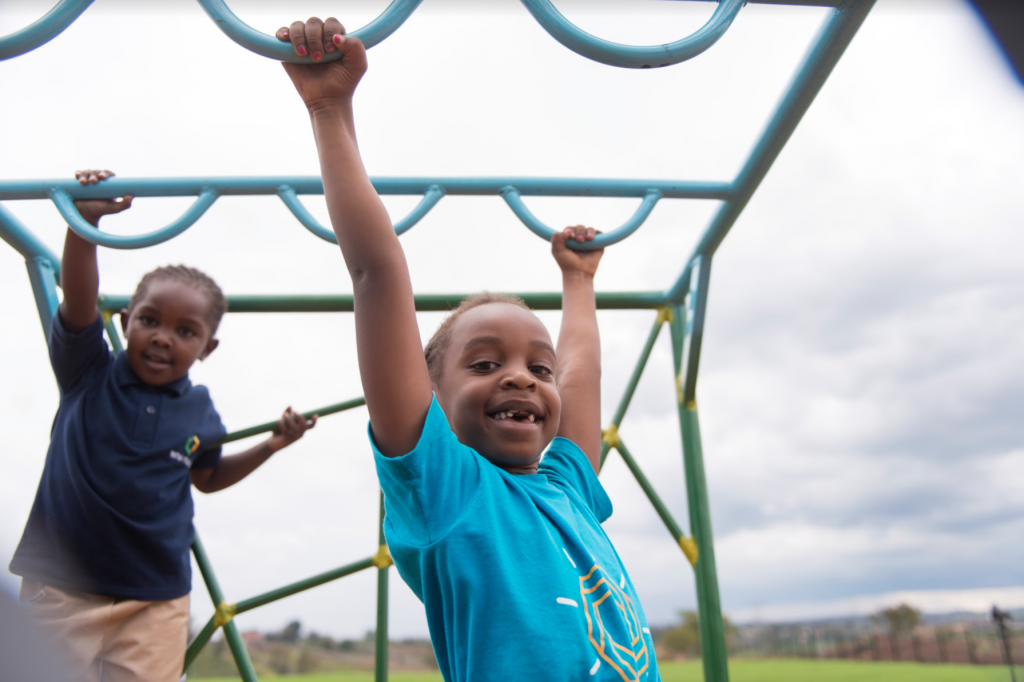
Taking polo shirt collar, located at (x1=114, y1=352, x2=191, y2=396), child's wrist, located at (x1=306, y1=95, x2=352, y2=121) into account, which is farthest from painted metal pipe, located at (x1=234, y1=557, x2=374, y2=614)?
child's wrist, located at (x1=306, y1=95, x2=352, y2=121)

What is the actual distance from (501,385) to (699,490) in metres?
0.87

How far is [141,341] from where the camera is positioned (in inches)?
61.9

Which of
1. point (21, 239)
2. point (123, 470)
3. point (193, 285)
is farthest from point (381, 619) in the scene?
point (21, 239)

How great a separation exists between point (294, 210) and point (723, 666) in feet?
4.06

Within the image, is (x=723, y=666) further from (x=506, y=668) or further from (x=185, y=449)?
(x=185, y=449)

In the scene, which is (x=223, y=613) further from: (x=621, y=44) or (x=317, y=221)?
(x=621, y=44)

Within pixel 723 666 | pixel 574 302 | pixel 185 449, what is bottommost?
pixel 723 666

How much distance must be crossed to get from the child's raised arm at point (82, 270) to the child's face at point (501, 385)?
781 mm

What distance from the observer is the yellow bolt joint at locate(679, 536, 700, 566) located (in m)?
1.60

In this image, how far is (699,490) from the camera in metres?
1.62

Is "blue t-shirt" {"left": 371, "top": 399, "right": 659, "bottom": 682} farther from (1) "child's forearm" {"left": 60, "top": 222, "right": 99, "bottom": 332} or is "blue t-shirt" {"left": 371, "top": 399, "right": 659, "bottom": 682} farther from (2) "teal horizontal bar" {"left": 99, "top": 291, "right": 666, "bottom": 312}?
(1) "child's forearm" {"left": 60, "top": 222, "right": 99, "bottom": 332}

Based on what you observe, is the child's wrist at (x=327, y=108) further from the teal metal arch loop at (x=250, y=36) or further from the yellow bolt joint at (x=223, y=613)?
the yellow bolt joint at (x=223, y=613)


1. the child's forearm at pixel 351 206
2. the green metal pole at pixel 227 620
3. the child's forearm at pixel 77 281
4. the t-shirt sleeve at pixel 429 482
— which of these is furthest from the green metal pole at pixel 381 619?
the child's forearm at pixel 351 206

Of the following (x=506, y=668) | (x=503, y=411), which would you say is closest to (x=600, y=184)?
(x=503, y=411)
